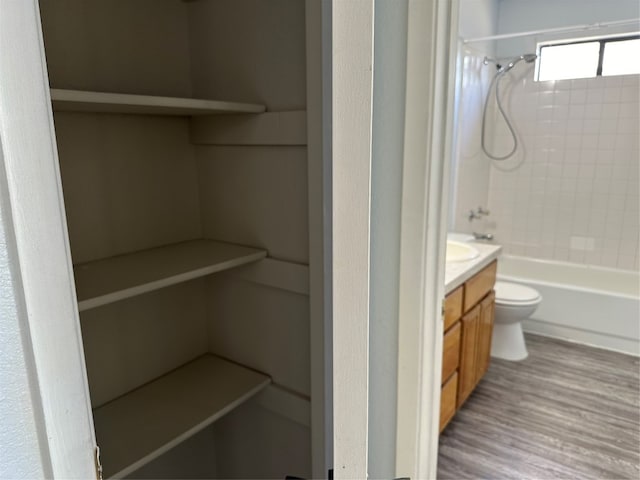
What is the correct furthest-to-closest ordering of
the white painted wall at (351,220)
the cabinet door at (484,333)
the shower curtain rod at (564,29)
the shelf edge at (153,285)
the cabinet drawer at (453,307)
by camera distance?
the shower curtain rod at (564,29) → the cabinet door at (484,333) → the cabinet drawer at (453,307) → the shelf edge at (153,285) → the white painted wall at (351,220)

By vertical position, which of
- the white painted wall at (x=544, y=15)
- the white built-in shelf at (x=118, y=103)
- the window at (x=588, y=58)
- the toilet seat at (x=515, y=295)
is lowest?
the toilet seat at (x=515, y=295)

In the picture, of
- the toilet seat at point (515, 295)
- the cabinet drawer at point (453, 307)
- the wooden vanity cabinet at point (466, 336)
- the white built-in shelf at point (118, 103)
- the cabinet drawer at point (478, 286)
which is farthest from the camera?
the toilet seat at point (515, 295)

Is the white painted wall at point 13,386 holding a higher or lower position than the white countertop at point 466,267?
higher

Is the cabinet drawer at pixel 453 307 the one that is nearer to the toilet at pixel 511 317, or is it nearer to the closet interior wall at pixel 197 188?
the closet interior wall at pixel 197 188

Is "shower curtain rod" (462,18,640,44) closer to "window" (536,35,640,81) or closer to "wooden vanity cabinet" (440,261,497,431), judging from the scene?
"window" (536,35,640,81)

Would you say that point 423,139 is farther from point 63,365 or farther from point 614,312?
point 614,312

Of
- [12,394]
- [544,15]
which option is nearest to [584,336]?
[544,15]

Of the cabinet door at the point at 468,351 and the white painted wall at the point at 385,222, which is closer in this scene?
the white painted wall at the point at 385,222

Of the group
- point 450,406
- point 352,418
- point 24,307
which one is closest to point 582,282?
point 450,406

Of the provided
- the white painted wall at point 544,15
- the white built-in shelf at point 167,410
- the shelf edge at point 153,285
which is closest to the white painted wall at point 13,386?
the shelf edge at point 153,285

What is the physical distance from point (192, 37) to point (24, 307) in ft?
3.97

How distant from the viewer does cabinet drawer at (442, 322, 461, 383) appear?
2066 mm

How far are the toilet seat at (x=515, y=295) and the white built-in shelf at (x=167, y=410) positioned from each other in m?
1.99

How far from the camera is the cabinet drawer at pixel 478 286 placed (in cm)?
223
